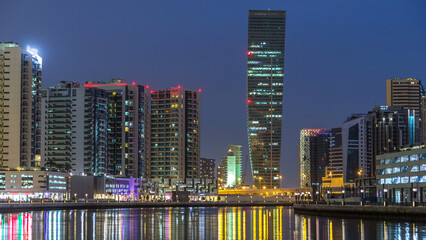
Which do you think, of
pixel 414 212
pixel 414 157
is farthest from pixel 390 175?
pixel 414 212

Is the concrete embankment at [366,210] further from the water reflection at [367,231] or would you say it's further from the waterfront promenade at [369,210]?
the water reflection at [367,231]

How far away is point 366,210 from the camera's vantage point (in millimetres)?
118750

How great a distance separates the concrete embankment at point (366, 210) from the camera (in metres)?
103

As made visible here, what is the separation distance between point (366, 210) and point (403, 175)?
2472cm

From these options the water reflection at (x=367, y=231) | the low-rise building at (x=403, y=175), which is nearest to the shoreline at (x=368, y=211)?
the water reflection at (x=367, y=231)

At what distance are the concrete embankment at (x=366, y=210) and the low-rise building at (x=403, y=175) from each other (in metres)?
10.3

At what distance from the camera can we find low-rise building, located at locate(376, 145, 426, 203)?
5177 inches

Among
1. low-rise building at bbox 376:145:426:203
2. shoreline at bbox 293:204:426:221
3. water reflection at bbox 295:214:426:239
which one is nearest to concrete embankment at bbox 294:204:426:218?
shoreline at bbox 293:204:426:221

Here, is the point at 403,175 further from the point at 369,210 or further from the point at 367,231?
the point at 367,231

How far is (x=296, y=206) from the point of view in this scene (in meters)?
165

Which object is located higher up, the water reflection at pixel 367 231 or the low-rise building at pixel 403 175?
the low-rise building at pixel 403 175

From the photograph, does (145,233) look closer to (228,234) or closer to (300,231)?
(228,234)

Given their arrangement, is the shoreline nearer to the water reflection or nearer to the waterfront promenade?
the waterfront promenade

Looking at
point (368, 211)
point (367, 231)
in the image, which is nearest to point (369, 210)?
point (368, 211)
